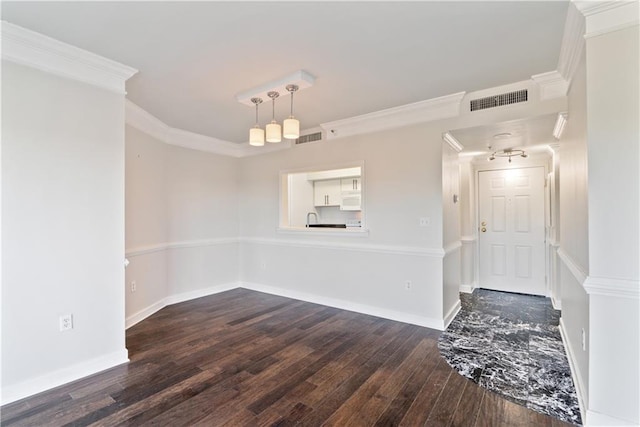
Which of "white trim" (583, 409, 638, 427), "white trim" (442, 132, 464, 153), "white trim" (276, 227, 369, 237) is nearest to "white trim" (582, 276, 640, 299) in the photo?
"white trim" (583, 409, 638, 427)

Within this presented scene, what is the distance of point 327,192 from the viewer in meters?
7.35

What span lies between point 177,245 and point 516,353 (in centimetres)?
444

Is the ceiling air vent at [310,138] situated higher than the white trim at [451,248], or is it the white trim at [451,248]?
the ceiling air vent at [310,138]

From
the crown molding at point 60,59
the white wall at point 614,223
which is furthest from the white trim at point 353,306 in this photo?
the crown molding at point 60,59

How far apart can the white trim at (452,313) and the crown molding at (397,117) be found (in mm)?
2359

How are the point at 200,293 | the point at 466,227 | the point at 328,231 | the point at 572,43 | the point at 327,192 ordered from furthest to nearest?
the point at 327,192 → the point at 466,227 → the point at 200,293 → the point at 328,231 → the point at 572,43

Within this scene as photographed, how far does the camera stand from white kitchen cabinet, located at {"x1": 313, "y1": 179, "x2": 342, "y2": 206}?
7.23 metres

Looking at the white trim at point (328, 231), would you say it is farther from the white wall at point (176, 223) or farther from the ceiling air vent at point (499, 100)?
the ceiling air vent at point (499, 100)

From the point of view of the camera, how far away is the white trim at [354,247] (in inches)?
143

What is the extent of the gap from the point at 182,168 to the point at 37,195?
8.12ft

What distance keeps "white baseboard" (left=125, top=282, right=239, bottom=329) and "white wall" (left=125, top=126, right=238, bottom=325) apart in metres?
0.01

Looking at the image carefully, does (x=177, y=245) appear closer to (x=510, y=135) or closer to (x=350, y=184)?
(x=350, y=184)

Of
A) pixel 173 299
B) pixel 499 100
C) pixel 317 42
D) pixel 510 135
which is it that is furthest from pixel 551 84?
pixel 173 299

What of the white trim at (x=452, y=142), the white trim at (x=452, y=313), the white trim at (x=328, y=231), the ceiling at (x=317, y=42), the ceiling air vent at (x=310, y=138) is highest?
the ceiling at (x=317, y=42)
